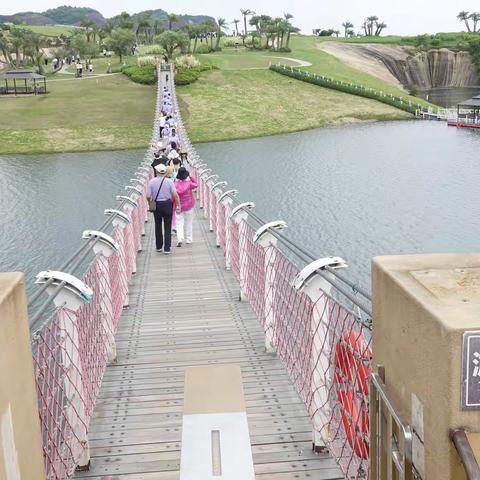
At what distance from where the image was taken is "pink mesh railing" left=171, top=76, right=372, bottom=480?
115 inches

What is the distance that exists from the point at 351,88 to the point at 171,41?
65.1 ft

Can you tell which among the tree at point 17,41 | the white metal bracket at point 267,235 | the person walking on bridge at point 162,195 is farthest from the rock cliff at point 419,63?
the white metal bracket at point 267,235

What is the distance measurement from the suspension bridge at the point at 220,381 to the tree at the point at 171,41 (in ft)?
186

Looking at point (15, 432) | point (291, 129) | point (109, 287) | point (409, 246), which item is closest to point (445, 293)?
point (15, 432)

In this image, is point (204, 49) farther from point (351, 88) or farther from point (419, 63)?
point (351, 88)

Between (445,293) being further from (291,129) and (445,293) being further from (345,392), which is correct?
(291,129)

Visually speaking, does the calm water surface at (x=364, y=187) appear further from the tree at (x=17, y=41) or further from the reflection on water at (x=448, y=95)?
the tree at (x=17, y=41)

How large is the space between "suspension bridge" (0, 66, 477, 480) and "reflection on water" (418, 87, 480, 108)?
5488 cm

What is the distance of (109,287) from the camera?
5.09 m

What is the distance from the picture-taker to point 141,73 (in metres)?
48.6

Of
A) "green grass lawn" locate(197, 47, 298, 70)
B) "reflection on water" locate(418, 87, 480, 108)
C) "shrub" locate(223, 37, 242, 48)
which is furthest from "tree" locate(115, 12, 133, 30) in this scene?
"reflection on water" locate(418, 87, 480, 108)

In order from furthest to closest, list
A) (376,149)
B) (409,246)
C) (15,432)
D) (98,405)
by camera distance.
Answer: (376,149), (409,246), (98,405), (15,432)

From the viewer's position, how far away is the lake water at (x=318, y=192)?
14.7m

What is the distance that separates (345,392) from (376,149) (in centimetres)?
2825
